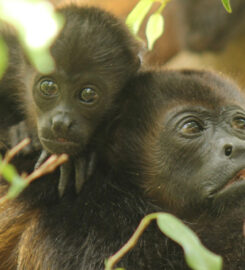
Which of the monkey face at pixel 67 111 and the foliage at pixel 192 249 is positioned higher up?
the monkey face at pixel 67 111

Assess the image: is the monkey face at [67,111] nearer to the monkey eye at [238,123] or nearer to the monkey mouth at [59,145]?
the monkey mouth at [59,145]

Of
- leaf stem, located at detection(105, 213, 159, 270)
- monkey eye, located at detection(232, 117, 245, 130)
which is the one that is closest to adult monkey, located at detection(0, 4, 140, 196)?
monkey eye, located at detection(232, 117, 245, 130)

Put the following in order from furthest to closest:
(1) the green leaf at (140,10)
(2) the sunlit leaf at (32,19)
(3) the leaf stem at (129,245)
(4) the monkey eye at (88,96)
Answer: (4) the monkey eye at (88,96)
(1) the green leaf at (140,10)
(3) the leaf stem at (129,245)
(2) the sunlit leaf at (32,19)

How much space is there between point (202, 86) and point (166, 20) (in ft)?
19.7

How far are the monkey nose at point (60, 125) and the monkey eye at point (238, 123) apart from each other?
0.89m

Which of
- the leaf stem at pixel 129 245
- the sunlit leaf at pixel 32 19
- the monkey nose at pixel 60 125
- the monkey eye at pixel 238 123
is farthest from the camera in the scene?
the monkey eye at pixel 238 123

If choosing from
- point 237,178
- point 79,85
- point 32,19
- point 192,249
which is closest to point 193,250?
point 192,249

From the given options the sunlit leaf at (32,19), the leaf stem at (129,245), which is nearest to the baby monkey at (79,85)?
the leaf stem at (129,245)

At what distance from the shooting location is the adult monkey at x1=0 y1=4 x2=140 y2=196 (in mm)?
2848

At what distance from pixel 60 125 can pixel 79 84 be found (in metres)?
0.33

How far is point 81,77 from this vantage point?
3053mm

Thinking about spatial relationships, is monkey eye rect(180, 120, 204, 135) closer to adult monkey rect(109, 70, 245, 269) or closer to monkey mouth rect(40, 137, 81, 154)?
adult monkey rect(109, 70, 245, 269)

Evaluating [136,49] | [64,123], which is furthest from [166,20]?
[64,123]

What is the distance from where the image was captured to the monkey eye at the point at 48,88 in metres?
3.03
